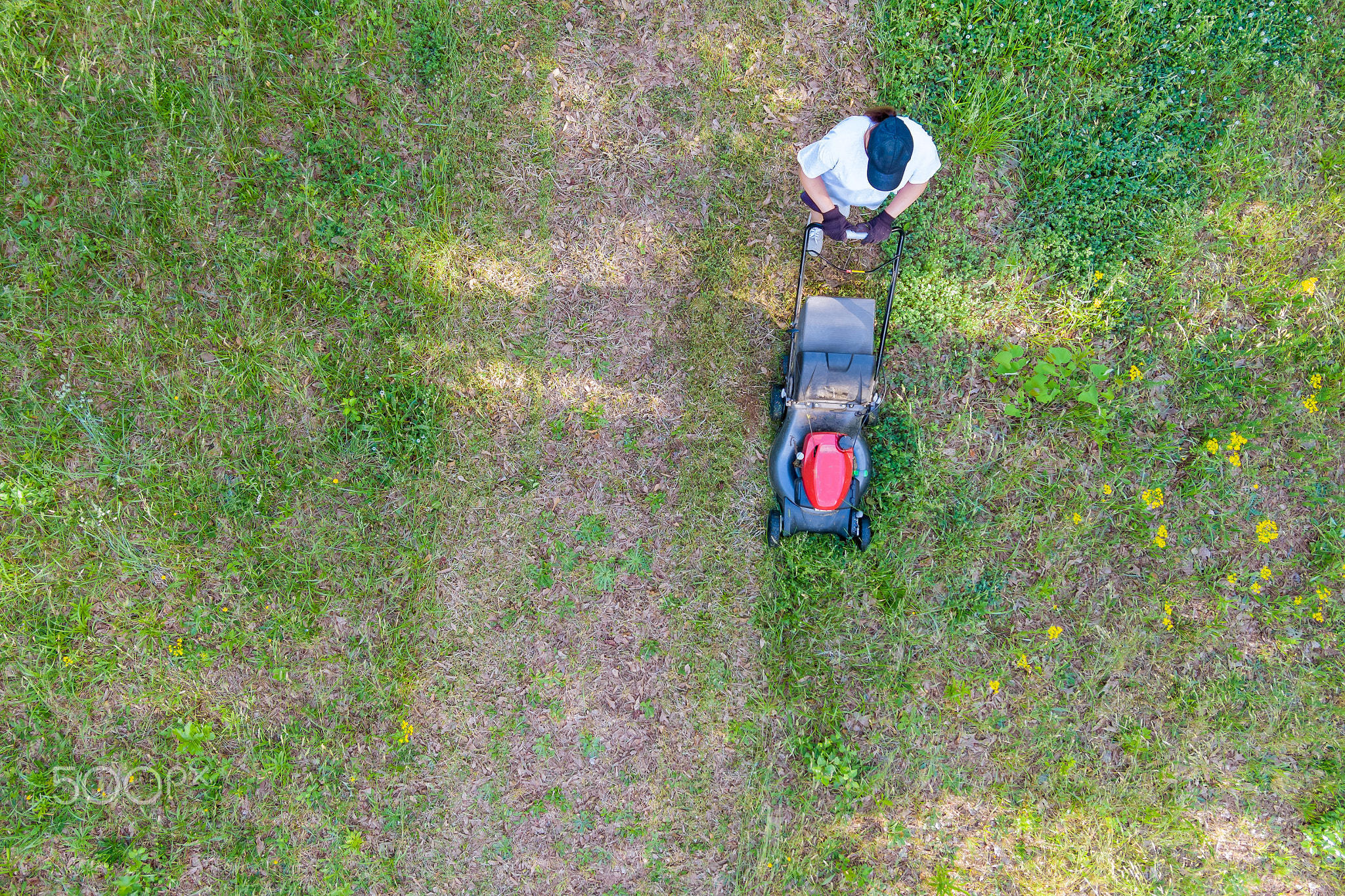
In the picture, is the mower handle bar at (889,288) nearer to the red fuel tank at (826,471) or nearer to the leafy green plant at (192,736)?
the red fuel tank at (826,471)

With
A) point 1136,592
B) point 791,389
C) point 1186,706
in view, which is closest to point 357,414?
point 791,389

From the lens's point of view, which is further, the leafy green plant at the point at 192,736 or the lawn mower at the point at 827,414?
the leafy green plant at the point at 192,736

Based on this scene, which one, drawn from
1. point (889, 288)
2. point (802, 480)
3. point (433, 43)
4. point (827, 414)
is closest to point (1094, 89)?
point (889, 288)

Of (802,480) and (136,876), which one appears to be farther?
(136,876)

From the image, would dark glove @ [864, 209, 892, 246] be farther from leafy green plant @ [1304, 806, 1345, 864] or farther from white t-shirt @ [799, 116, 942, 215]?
leafy green plant @ [1304, 806, 1345, 864]

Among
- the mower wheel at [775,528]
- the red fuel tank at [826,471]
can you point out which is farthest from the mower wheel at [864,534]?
the mower wheel at [775,528]

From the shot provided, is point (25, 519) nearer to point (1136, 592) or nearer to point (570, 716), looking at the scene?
point (570, 716)

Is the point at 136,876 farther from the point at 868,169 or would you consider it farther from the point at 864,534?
the point at 868,169
